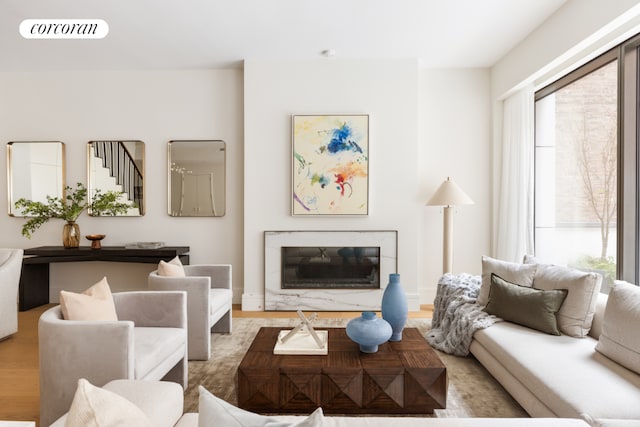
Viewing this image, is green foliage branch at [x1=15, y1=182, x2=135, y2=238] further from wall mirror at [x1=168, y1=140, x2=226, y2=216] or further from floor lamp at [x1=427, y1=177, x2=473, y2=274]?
floor lamp at [x1=427, y1=177, x2=473, y2=274]

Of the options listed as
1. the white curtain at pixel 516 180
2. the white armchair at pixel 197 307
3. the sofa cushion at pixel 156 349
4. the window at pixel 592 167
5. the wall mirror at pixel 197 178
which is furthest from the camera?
the wall mirror at pixel 197 178

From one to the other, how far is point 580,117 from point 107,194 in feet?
16.3

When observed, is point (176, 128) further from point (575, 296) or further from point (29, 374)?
point (575, 296)

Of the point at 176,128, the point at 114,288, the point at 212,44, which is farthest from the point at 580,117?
the point at 114,288

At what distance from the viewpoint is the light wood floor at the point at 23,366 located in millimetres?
2336

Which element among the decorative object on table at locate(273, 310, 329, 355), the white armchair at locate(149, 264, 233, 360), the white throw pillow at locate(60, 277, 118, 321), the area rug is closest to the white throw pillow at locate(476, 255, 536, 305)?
the area rug

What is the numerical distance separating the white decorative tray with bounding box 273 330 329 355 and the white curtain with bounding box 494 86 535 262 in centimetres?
259

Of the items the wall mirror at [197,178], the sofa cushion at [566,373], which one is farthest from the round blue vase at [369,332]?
the wall mirror at [197,178]

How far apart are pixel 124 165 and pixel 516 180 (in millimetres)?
4411

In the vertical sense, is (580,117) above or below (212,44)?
below

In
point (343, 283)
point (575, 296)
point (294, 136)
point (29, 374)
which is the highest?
point (294, 136)

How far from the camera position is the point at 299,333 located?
2.63 meters

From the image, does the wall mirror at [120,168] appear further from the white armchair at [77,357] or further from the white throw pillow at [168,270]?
the white armchair at [77,357]

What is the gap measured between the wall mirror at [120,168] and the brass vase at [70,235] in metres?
0.42
